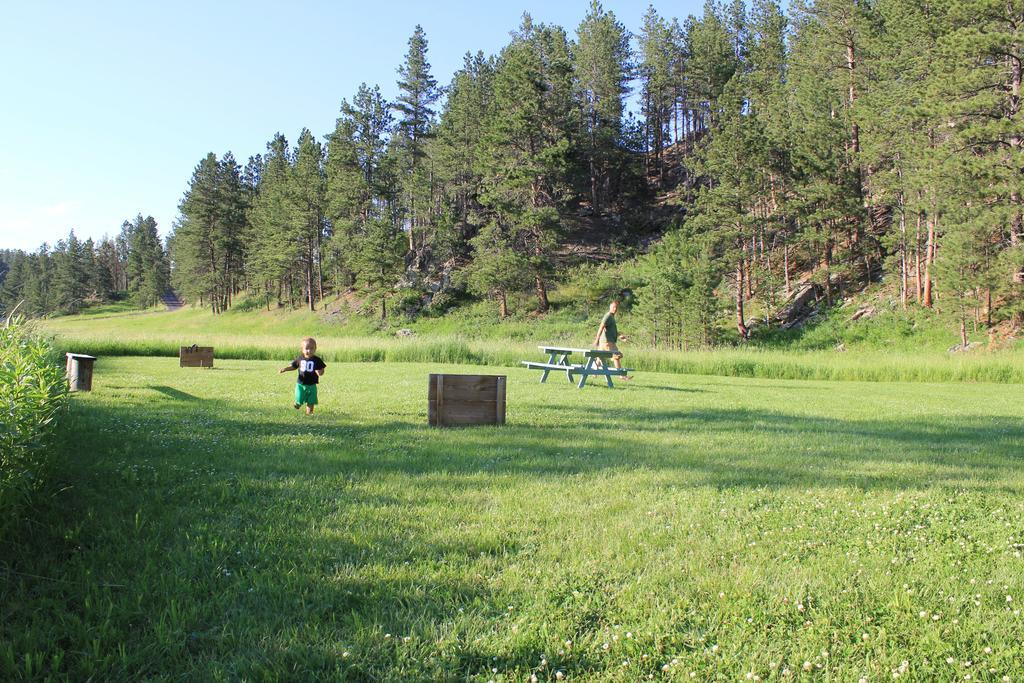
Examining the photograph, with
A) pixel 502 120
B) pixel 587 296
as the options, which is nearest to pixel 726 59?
pixel 502 120

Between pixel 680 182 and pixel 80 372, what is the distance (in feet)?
195

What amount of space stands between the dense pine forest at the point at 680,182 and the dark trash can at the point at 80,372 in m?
28.0

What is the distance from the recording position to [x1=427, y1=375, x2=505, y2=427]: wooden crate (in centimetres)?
866

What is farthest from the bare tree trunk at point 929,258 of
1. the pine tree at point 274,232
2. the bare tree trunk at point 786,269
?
the pine tree at point 274,232

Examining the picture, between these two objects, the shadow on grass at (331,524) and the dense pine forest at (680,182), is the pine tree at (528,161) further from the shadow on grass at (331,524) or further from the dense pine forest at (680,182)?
the shadow on grass at (331,524)

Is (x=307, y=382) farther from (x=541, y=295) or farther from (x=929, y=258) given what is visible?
(x=541, y=295)

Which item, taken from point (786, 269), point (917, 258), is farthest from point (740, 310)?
point (917, 258)

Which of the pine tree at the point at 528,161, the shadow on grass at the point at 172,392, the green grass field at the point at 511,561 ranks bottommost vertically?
the green grass field at the point at 511,561

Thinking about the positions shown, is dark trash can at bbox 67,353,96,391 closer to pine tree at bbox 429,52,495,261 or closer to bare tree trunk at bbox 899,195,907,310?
bare tree trunk at bbox 899,195,907,310

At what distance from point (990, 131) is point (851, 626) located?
3193cm

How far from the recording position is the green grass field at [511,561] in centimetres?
288

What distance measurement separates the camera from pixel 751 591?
11.5 ft

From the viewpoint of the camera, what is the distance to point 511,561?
3885mm

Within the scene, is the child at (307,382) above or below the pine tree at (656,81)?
below
